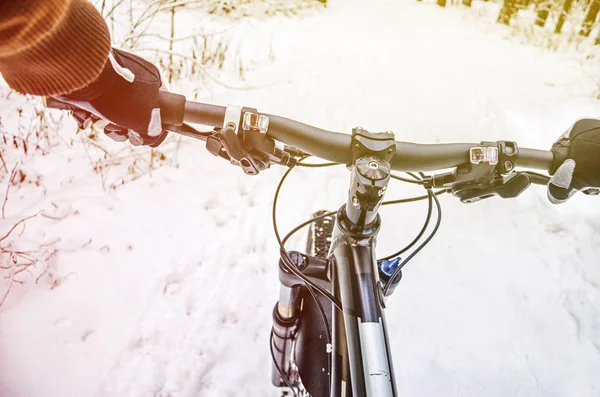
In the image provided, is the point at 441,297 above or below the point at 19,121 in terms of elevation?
below

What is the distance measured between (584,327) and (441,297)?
0.99 metres

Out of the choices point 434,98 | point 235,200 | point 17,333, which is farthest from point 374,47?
point 17,333

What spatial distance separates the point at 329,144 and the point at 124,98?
59cm

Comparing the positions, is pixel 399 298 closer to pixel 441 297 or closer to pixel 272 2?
pixel 441 297

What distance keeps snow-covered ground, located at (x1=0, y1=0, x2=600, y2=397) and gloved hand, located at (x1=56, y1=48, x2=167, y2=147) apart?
1.63 metres

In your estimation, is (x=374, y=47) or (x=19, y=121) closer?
(x=19, y=121)

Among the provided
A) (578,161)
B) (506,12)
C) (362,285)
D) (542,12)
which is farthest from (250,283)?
(542,12)

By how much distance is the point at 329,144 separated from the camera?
44.2 inches

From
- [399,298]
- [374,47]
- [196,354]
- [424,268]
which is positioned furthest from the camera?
[374,47]

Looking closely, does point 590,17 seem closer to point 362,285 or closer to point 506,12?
point 506,12

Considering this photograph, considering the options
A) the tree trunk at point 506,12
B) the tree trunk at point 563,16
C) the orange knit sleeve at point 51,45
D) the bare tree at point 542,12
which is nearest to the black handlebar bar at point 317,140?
the orange knit sleeve at point 51,45

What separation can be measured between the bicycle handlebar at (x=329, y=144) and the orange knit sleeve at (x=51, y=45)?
0.26 meters

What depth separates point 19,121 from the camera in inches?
138

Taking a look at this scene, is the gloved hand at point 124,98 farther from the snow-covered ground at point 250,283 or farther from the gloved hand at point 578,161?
the snow-covered ground at point 250,283
